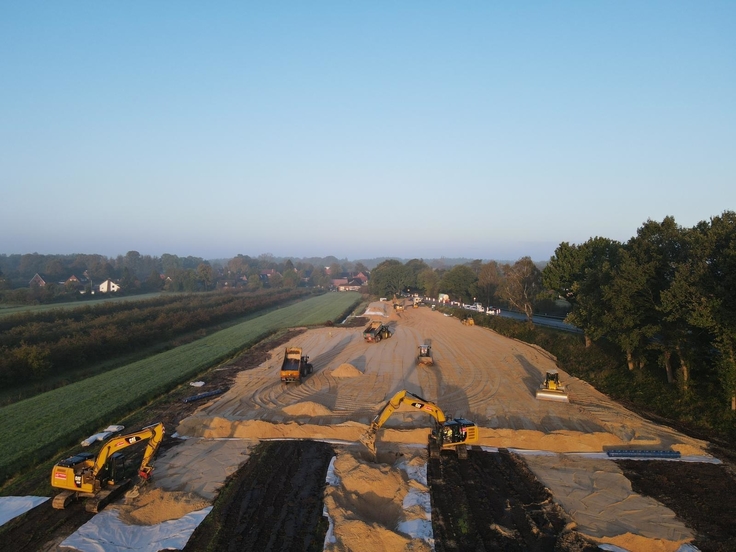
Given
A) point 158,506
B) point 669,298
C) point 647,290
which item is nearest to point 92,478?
point 158,506

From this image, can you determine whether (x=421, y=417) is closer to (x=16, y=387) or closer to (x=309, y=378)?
(x=309, y=378)

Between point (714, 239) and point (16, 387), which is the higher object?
point (714, 239)

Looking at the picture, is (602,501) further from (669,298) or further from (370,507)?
(669,298)

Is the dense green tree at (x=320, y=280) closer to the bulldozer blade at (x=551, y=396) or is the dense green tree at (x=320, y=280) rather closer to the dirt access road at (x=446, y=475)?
the dirt access road at (x=446, y=475)

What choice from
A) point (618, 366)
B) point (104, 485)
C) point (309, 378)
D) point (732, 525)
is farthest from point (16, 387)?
point (618, 366)

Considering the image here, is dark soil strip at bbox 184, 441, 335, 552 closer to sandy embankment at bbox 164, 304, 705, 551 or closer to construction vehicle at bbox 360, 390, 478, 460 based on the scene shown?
sandy embankment at bbox 164, 304, 705, 551

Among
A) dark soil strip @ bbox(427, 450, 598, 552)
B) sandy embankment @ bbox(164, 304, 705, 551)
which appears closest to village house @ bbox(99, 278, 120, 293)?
sandy embankment @ bbox(164, 304, 705, 551)
